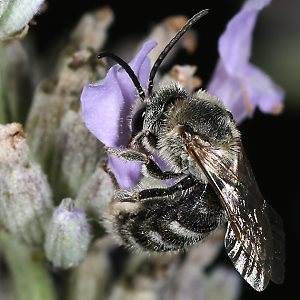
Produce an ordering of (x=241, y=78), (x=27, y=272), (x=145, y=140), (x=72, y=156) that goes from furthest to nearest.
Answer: (x=241, y=78), (x=27, y=272), (x=72, y=156), (x=145, y=140)

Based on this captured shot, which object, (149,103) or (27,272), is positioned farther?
(27,272)

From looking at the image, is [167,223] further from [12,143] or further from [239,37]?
[239,37]

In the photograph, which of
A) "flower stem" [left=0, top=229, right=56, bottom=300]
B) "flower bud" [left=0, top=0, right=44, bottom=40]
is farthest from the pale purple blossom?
"flower stem" [left=0, top=229, right=56, bottom=300]

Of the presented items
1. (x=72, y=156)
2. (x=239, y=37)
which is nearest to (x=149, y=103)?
(x=72, y=156)

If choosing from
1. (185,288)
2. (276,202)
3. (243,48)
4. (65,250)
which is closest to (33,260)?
(65,250)

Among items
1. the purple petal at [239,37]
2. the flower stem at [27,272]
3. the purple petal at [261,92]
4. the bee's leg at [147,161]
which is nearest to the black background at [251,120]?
the purple petal at [261,92]

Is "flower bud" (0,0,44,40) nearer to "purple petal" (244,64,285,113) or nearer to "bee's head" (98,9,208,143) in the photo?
"bee's head" (98,9,208,143)

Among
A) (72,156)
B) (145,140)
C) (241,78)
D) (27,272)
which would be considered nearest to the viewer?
(145,140)
